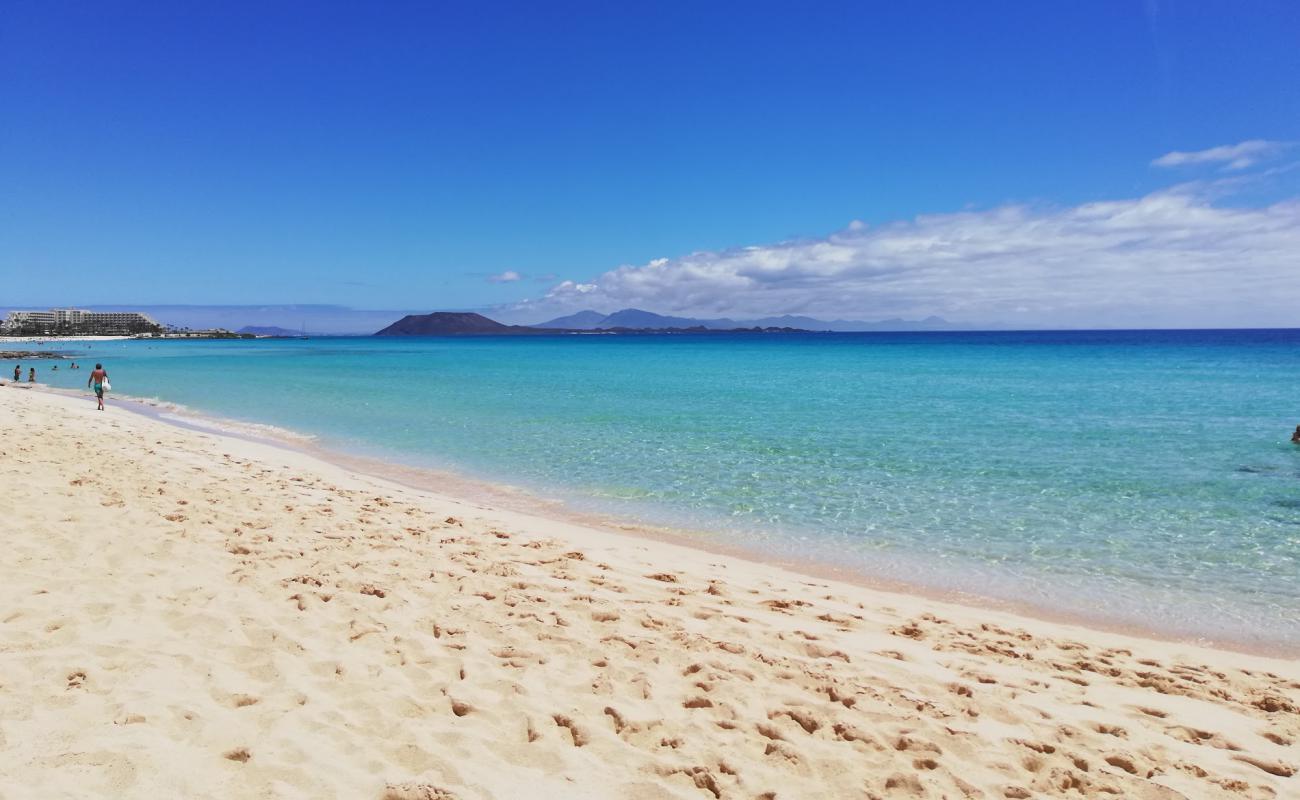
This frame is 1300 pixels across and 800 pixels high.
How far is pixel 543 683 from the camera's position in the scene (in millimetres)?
5016

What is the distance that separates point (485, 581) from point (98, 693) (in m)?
3.35

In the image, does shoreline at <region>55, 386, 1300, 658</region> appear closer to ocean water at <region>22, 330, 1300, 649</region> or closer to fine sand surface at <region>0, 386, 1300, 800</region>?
ocean water at <region>22, 330, 1300, 649</region>

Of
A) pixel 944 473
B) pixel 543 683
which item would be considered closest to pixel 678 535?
pixel 543 683

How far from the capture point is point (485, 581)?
285 inches

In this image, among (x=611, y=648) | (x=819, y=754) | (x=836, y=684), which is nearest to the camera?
(x=819, y=754)

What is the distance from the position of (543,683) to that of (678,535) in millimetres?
5774

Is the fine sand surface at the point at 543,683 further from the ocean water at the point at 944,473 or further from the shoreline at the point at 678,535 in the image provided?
the ocean water at the point at 944,473

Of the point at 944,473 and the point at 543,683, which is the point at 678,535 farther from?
the point at 944,473

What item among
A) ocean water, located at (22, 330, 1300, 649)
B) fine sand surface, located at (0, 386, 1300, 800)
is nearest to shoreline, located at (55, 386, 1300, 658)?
ocean water, located at (22, 330, 1300, 649)

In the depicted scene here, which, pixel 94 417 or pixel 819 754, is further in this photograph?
pixel 94 417

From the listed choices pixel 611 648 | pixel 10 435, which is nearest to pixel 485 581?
pixel 611 648

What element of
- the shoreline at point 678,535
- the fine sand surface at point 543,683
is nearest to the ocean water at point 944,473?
the shoreline at point 678,535

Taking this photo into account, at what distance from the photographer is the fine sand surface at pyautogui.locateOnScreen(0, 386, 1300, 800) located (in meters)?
3.96

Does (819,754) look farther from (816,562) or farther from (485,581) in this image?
(816,562)
